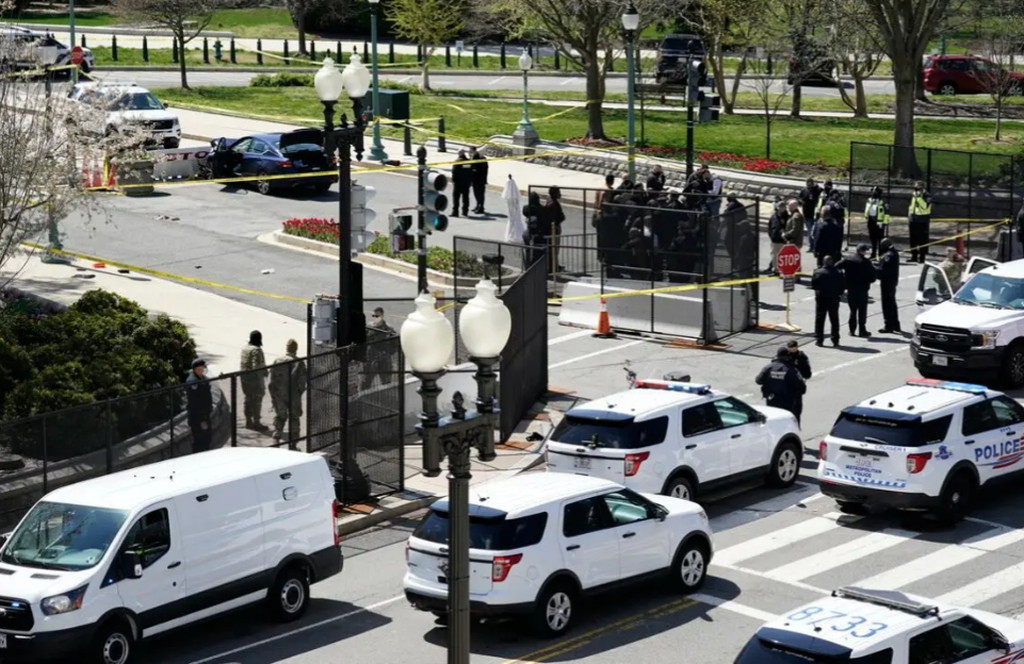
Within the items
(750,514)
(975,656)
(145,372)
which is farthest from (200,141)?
(975,656)

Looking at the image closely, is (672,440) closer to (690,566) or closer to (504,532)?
(690,566)

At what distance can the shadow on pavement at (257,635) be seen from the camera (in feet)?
57.5

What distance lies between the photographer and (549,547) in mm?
17484

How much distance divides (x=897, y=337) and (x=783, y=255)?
249 cm

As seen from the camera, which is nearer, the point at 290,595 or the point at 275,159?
the point at 290,595

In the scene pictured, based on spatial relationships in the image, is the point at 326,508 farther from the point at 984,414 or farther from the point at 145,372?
the point at 984,414

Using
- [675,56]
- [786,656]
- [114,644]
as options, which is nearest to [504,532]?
[114,644]

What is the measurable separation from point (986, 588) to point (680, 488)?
13.3ft

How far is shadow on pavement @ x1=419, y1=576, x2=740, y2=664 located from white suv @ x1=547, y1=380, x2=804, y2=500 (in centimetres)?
209

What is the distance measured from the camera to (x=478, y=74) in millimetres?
72062

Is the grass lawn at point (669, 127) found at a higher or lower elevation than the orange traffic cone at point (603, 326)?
higher

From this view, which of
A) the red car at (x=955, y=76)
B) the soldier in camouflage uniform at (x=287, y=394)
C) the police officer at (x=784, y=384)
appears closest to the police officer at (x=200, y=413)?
the soldier in camouflage uniform at (x=287, y=394)

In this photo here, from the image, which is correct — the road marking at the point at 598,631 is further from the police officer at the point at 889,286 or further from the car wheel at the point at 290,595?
the police officer at the point at 889,286

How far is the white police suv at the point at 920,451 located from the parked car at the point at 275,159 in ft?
77.4
